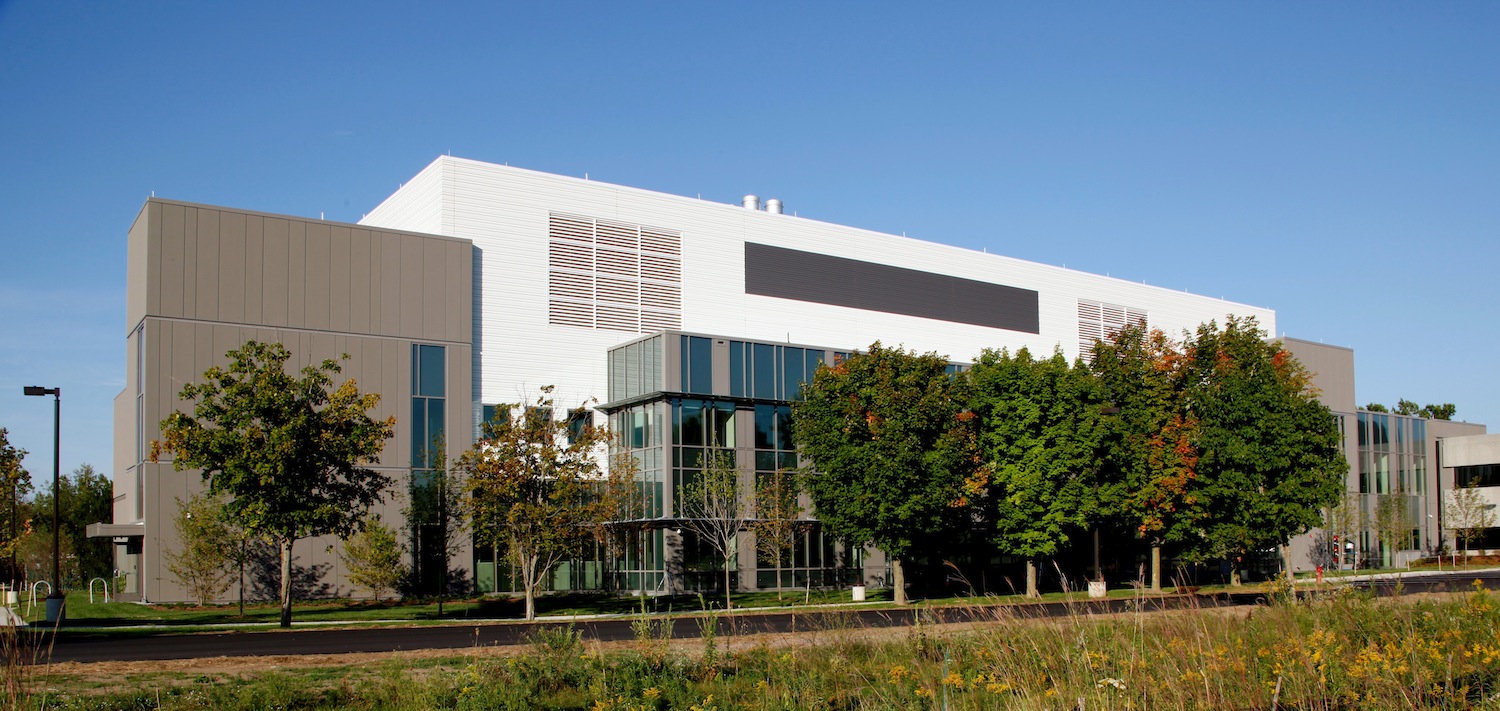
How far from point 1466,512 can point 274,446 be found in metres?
75.3

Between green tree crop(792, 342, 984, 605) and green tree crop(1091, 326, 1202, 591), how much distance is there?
215 inches

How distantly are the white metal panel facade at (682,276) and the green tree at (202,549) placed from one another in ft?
38.8

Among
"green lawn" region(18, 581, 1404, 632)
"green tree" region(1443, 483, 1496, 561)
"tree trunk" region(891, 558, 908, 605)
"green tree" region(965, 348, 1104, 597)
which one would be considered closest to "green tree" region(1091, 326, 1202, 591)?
"green tree" region(965, 348, 1104, 597)

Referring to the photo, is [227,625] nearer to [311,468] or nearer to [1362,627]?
[311,468]

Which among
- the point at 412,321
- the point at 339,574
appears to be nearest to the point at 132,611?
the point at 339,574

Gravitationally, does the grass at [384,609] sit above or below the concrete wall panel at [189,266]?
below

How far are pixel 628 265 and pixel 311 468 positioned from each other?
2404cm

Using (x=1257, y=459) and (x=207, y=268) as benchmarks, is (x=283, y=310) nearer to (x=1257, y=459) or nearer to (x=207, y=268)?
(x=207, y=268)

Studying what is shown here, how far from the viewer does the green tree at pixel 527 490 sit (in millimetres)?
35250

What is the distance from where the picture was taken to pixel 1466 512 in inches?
2990

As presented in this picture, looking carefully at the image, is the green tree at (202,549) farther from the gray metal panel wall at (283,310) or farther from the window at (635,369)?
the window at (635,369)

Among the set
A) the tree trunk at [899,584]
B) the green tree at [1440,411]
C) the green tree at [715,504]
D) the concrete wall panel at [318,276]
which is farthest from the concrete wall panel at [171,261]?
the green tree at [1440,411]

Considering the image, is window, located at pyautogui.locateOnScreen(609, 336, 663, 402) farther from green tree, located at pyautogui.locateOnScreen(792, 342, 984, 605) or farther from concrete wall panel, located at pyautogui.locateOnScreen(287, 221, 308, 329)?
concrete wall panel, located at pyautogui.locateOnScreen(287, 221, 308, 329)

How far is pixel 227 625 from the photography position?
103 feet
